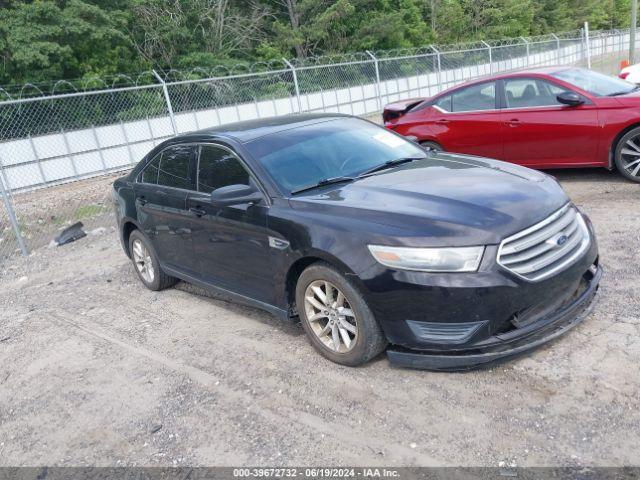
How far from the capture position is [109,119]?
14094mm

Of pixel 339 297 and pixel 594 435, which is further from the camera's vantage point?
pixel 339 297

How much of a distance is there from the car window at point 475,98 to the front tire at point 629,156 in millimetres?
1695

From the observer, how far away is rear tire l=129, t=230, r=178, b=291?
18.4 feet

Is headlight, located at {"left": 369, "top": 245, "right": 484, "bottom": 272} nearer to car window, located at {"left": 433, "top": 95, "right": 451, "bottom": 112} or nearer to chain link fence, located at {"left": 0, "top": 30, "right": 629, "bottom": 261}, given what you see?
car window, located at {"left": 433, "top": 95, "right": 451, "bottom": 112}

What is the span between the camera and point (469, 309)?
3.13 m

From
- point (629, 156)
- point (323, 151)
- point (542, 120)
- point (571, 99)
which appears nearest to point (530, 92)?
point (542, 120)

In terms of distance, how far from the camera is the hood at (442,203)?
3.22 metres

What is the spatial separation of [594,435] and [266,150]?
289 centimetres

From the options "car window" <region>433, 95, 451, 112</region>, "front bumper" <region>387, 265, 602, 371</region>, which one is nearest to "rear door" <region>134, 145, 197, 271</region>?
"front bumper" <region>387, 265, 602, 371</region>

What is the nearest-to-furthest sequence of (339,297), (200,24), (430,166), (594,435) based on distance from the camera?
(594,435) → (339,297) → (430,166) → (200,24)

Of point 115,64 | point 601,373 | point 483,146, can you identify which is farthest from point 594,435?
point 115,64

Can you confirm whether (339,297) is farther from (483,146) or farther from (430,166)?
(483,146)

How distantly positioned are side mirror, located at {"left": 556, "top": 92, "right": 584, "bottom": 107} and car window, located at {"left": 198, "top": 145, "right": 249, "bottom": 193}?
14.9 feet

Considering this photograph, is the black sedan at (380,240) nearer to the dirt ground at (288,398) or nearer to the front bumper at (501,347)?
the front bumper at (501,347)
